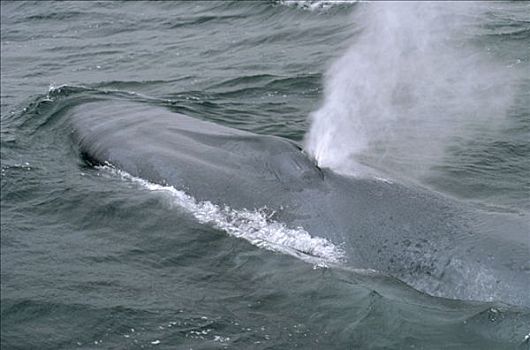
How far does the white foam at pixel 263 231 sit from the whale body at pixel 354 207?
109 mm

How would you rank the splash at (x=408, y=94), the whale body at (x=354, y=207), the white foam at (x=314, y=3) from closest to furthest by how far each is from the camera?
Result: the whale body at (x=354, y=207) → the splash at (x=408, y=94) → the white foam at (x=314, y=3)

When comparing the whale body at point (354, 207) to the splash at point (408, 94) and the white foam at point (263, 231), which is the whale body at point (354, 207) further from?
the splash at point (408, 94)

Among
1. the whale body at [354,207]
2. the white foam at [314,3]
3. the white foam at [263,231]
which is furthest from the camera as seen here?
the white foam at [314,3]

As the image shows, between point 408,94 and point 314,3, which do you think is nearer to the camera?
point 408,94

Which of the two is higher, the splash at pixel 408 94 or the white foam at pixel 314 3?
the white foam at pixel 314 3

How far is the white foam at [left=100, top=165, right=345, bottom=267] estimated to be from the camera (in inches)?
463

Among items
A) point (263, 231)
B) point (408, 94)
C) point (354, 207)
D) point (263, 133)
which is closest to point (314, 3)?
point (408, 94)

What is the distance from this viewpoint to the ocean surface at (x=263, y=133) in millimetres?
10648

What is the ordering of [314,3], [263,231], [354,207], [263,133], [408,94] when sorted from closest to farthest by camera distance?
[354,207], [263,231], [263,133], [408,94], [314,3]

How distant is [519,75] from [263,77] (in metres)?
6.55

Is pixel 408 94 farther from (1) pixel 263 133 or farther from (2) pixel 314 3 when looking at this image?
(2) pixel 314 3

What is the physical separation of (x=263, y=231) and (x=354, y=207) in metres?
1.41

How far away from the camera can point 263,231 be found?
12336 mm

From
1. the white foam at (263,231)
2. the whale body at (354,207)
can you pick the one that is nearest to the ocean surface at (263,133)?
the white foam at (263,231)
